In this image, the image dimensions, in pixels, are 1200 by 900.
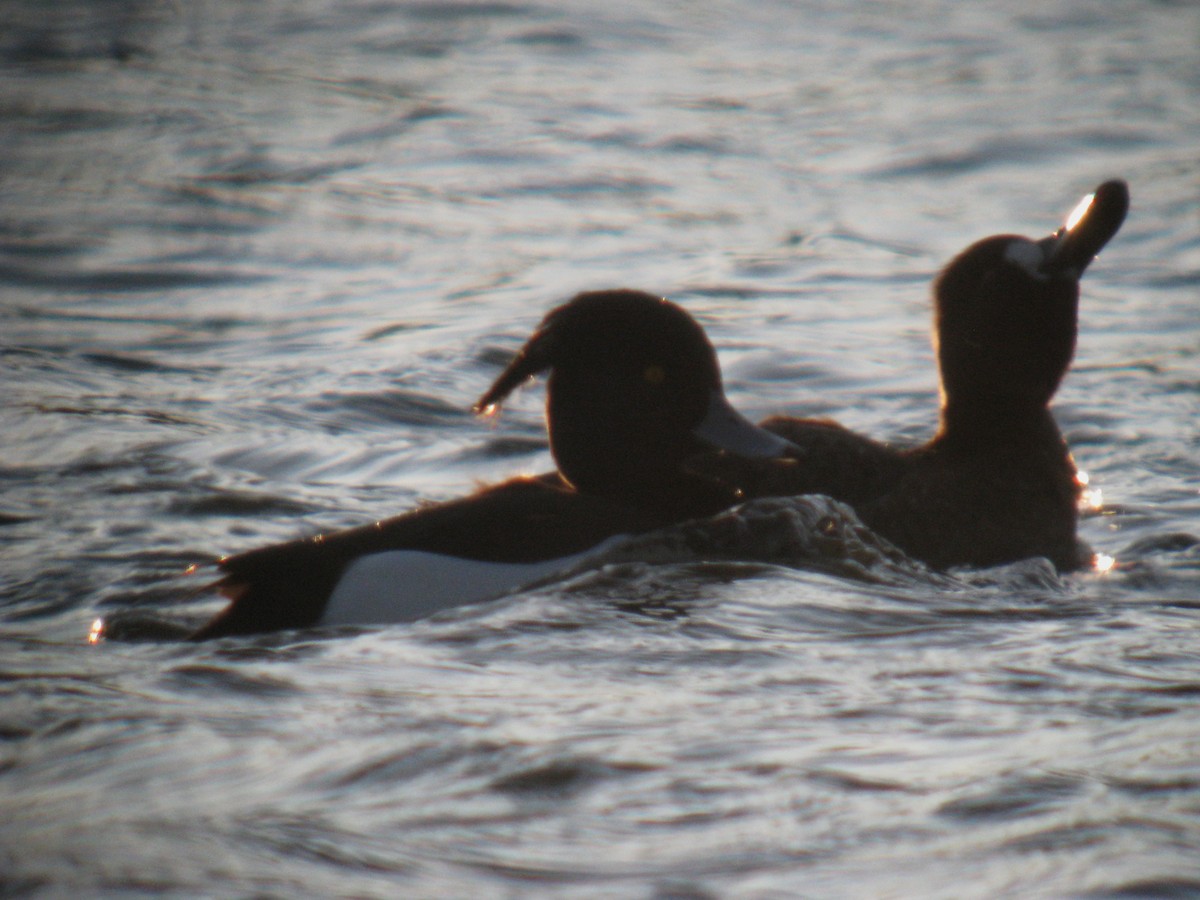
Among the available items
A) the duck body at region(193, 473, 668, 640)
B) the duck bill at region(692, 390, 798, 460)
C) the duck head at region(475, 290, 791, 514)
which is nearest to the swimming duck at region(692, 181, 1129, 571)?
the duck bill at region(692, 390, 798, 460)

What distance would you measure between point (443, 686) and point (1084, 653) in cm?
145

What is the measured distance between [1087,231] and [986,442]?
76 cm

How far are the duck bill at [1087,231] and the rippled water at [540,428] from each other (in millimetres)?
905

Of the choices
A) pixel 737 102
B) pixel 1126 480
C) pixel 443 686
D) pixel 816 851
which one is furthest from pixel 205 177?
pixel 816 851

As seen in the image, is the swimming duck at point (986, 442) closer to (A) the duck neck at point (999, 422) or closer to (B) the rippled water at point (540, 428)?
(A) the duck neck at point (999, 422)

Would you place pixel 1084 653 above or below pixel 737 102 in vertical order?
below

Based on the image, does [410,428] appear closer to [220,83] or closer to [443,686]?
[443,686]

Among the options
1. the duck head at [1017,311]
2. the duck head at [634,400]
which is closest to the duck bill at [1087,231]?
the duck head at [1017,311]

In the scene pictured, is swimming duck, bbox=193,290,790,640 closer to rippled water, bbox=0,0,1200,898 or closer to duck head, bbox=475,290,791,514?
duck head, bbox=475,290,791,514

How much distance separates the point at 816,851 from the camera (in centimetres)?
262

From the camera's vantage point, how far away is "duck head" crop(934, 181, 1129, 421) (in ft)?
17.4

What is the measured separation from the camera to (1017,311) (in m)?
5.37

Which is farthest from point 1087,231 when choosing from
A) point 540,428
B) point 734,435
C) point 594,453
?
point 540,428

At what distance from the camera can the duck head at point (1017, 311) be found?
5.32 meters
